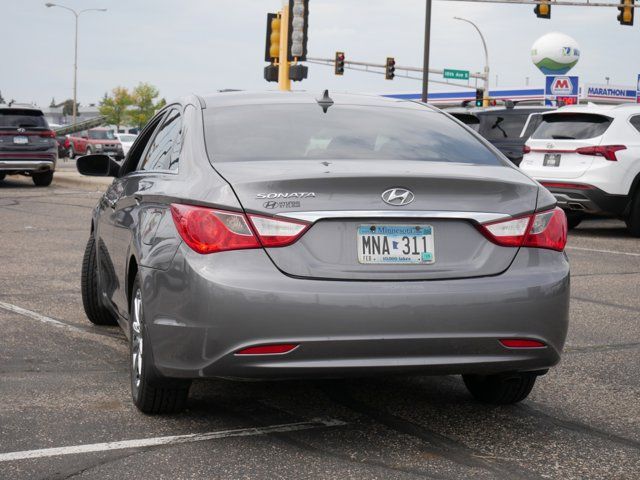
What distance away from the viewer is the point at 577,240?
15109 mm

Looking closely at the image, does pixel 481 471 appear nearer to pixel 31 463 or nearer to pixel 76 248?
pixel 31 463

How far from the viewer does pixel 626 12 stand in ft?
107

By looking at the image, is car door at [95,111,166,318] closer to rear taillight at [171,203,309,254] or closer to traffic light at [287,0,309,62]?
→ rear taillight at [171,203,309,254]

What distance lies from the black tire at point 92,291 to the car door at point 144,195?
40.5 inches

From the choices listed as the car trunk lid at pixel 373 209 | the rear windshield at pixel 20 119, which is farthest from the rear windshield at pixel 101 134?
the car trunk lid at pixel 373 209

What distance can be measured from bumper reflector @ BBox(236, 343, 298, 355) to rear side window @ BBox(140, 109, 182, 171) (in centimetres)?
112

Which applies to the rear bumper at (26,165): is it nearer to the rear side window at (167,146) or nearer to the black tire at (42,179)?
the black tire at (42,179)

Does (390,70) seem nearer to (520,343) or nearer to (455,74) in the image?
(455,74)

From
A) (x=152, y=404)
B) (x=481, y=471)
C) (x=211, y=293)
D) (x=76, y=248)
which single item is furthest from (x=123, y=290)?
(x=76, y=248)

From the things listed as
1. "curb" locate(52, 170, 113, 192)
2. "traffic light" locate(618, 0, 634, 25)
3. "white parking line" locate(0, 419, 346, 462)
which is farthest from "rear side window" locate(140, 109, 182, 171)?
"traffic light" locate(618, 0, 634, 25)

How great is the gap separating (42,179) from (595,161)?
16.3 meters

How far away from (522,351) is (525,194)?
2.19ft

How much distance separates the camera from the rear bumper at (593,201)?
15.2 metres

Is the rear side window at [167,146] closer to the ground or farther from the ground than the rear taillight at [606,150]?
farther from the ground
